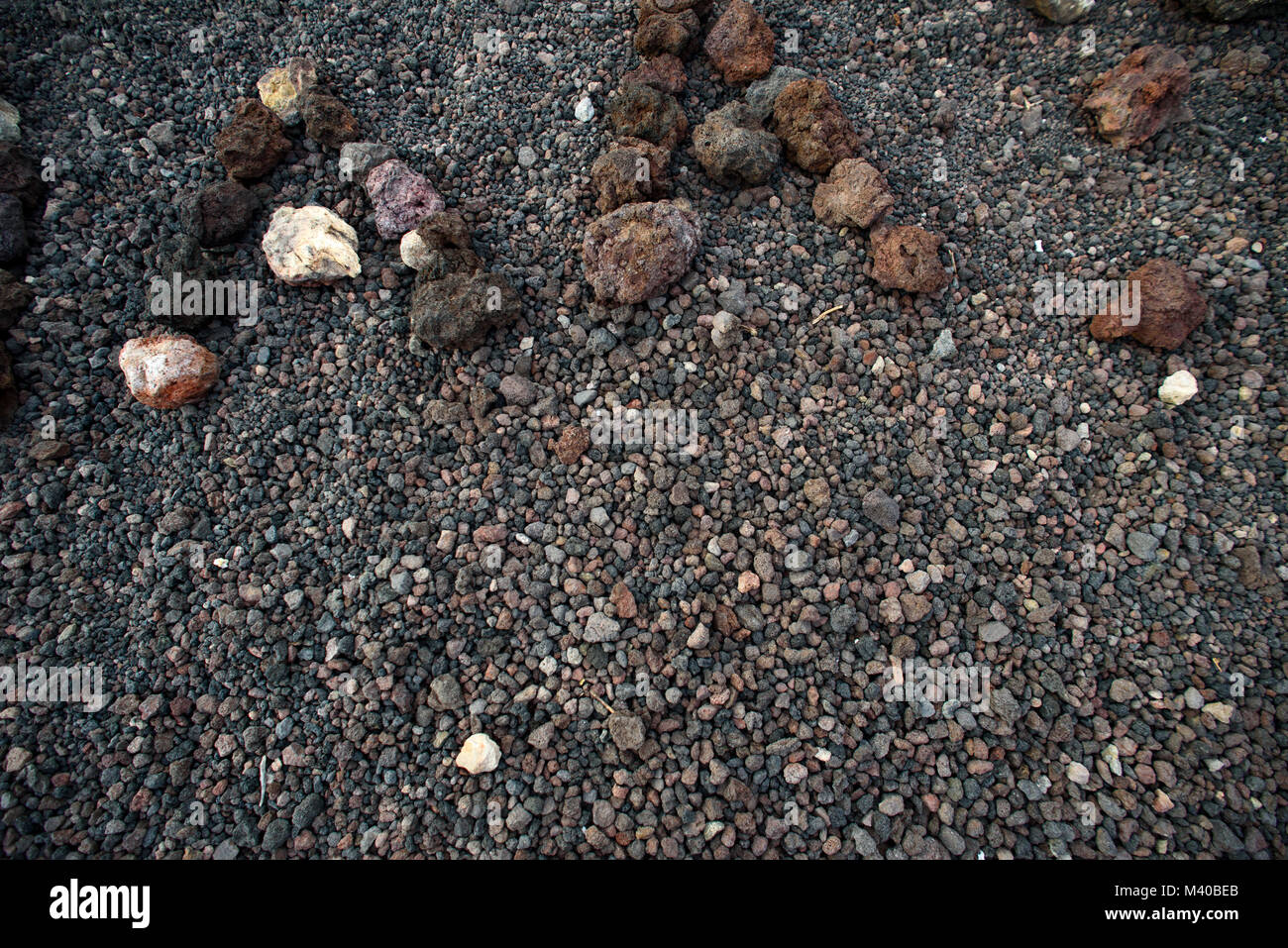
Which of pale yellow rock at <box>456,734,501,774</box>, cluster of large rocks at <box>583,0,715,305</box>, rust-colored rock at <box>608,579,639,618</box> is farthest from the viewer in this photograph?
cluster of large rocks at <box>583,0,715,305</box>

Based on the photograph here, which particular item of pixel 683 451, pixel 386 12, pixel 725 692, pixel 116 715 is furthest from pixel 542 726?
pixel 386 12

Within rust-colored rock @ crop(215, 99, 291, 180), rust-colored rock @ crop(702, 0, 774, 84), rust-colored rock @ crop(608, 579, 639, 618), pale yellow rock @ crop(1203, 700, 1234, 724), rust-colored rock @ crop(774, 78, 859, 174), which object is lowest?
pale yellow rock @ crop(1203, 700, 1234, 724)

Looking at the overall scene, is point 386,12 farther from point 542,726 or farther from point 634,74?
point 542,726

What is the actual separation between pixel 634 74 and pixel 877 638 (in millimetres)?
3553

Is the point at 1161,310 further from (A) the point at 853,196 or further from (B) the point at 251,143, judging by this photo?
(B) the point at 251,143

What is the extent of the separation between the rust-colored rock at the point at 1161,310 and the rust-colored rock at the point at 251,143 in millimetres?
4770

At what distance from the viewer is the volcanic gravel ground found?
283 centimetres

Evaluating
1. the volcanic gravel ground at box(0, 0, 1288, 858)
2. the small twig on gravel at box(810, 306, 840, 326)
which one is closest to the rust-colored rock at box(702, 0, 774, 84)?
the volcanic gravel ground at box(0, 0, 1288, 858)

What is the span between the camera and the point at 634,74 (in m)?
4.00

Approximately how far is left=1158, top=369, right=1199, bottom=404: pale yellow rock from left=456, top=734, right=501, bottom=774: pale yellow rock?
3853mm

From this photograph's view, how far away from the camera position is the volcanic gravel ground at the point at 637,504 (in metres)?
2.83

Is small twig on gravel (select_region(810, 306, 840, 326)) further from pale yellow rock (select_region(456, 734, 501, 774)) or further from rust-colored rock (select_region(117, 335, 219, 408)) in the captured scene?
rust-colored rock (select_region(117, 335, 219, 408))

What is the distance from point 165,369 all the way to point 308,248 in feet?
3.08

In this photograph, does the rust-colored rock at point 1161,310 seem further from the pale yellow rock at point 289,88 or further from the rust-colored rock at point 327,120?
the pale yellow rock at point 289,88
